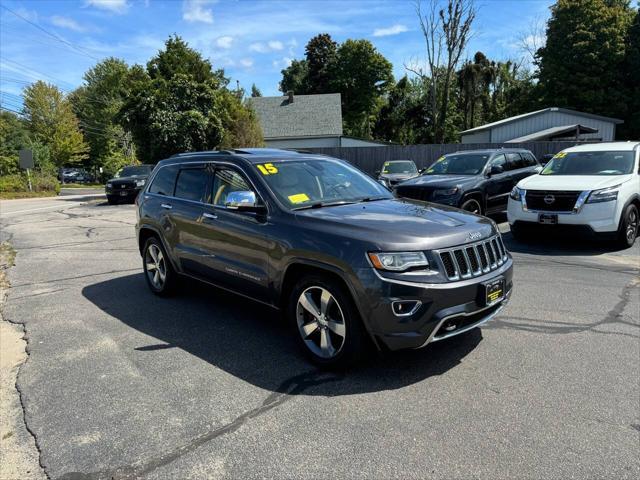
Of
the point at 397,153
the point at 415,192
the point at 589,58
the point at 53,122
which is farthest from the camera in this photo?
the point at 53,122

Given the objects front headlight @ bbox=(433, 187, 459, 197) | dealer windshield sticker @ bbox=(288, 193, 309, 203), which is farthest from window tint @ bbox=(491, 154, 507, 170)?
dealer windshield sticker @ bbox=(288, 193, 309, 203)

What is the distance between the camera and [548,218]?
27.7ft

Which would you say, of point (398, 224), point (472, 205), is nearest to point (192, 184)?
point (398, 224)

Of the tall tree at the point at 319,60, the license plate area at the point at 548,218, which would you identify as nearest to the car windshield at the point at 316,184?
the license plate area at the point at 548,218

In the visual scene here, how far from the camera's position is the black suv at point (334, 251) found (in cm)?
341

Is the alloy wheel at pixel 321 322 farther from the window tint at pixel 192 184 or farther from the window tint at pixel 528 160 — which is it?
the window tint at pixel 528 160

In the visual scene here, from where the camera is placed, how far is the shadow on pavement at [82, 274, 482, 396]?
3.76 m

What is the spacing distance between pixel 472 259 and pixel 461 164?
8465 millimetres

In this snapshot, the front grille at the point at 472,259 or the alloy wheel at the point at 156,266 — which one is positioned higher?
the front grille at the point at 472,259

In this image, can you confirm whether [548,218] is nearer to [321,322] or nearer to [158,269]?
[321,322]

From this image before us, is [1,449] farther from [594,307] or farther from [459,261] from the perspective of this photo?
[594,307]

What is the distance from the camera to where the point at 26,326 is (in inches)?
212

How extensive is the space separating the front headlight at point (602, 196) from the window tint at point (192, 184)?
645 cm

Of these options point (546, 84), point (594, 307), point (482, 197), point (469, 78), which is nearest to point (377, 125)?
point (469, 78)
